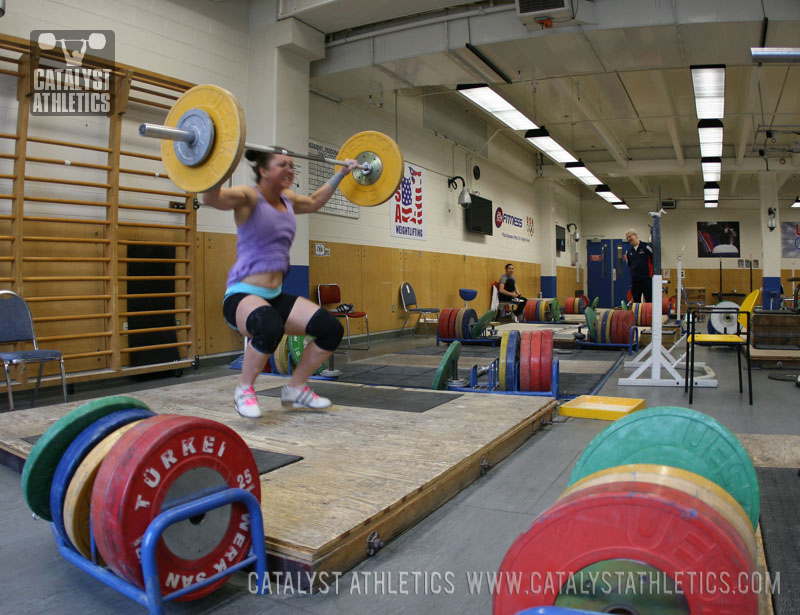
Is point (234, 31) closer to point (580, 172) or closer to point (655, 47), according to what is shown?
point (655, 47)

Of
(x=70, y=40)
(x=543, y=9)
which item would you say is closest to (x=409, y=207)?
(x=543, y=9)

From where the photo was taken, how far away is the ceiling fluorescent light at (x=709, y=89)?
20.4 feet

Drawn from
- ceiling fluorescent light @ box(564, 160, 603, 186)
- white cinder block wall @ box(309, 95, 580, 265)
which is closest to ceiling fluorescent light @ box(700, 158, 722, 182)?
ceiling fluorescent light @ box(564, 160, 603, 186)

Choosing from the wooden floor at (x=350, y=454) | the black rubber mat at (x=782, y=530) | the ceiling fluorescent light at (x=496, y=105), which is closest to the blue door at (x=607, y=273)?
the ceiling fluorescent light at (x=496, y=105)

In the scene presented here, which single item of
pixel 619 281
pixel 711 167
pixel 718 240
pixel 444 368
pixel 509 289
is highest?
pixel 711 167

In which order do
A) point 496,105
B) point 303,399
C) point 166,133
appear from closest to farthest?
1. point 166,133
2. point 303,399
3. point 496,105

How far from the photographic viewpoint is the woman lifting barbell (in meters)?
2.36

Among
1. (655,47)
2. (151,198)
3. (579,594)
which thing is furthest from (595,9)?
(579,594)

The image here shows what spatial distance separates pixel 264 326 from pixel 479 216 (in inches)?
349

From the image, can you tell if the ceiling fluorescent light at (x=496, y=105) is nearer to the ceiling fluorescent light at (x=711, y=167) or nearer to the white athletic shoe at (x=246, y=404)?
the ceiling fluorescent light at (x=711, y=167)

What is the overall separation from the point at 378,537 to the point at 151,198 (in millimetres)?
4228

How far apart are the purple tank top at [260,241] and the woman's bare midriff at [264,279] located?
16mm

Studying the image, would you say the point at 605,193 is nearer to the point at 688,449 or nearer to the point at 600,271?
the point at 600,271

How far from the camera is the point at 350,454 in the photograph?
2055 millimetres
